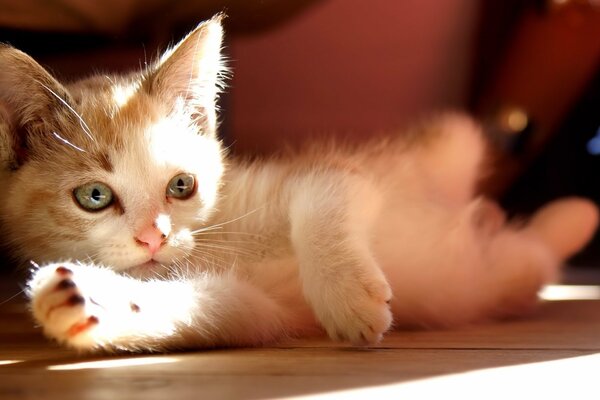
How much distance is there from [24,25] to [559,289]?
1384 mm

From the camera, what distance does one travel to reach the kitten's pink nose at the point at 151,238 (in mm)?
1097

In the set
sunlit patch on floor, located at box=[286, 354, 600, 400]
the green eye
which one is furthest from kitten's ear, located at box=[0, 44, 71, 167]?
sunlit patch on floor, located at box=[286, 354, 600, 400]

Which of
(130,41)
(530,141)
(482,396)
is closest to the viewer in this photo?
(482,396)

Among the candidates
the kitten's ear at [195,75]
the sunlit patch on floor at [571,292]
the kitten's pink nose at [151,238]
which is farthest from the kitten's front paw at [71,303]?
the sunlit patch on floor at [571,292]

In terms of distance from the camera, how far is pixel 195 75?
131cm

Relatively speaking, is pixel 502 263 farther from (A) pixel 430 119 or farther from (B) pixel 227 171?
(B) pixel 227 171

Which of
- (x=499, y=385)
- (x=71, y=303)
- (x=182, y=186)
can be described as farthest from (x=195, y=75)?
(x=499, y=385)

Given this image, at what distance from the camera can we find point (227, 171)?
138cm

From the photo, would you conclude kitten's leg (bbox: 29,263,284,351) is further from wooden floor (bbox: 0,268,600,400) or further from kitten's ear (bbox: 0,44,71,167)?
kitten's ear (bbox: 0,44,71,167)

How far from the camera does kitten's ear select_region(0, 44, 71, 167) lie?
1.09 meters

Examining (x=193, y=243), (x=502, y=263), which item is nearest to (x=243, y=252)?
(x=193, y=243)

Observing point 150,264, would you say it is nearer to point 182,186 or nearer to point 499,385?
point 182,186

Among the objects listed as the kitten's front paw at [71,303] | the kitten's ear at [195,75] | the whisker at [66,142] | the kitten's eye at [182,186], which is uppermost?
the kitten's ear at [195,75]

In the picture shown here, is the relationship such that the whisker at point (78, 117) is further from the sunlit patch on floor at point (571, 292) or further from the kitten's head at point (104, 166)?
the sunlit patch on floor at point (571, 292)
